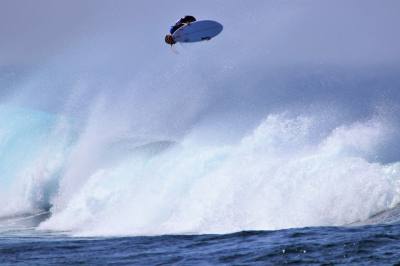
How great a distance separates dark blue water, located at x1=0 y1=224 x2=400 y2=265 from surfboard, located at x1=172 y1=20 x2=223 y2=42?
9054 millimetres

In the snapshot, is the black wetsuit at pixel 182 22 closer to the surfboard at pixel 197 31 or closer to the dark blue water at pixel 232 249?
the surfboard at pixel 197 31

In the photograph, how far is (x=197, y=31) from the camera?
83.1 ft

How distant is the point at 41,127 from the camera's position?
44750 mm

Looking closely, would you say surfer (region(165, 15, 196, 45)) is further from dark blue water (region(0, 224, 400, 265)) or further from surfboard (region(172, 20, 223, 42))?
dark blue water (region(0, 224, 400, 265))

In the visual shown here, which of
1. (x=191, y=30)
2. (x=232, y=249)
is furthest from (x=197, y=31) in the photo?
(x=232, y=249)

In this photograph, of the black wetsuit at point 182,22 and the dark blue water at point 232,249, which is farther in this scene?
the black wetsuit at point 182,22

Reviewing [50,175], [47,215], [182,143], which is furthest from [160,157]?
[50,175]

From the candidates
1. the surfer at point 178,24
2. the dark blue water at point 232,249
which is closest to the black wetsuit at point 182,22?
the surfer at point 178,24

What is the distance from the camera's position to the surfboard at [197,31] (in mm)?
24938

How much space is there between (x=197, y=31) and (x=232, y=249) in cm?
1176

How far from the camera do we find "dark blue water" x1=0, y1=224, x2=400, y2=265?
1384 centimetres

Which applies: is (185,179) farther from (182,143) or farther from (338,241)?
(338,241)

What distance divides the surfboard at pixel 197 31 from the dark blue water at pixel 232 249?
356 inches

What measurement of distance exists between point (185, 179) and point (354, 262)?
14.2 meters
